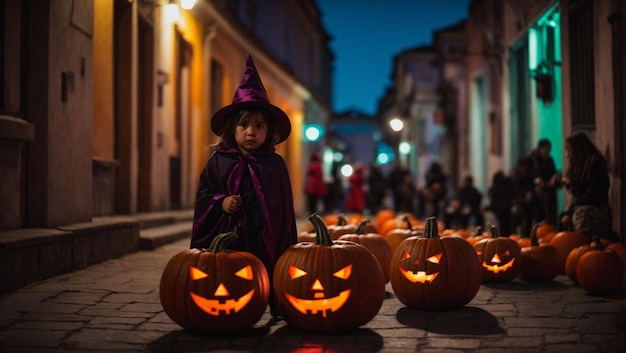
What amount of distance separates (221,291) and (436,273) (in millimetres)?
1912

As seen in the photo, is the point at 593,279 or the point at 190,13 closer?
the point at 593,279

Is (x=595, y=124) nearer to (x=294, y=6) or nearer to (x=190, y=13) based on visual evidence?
(x=190, y=13)

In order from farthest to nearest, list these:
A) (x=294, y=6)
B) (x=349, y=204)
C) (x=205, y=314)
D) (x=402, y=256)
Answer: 1. (x=294, y=6)
2. (x=349, y=204)
3. (x=402, y=256)
4. (x=205, y=314)

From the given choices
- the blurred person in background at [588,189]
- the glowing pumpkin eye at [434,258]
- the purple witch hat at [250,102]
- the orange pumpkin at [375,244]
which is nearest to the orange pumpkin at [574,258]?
the blurred person in background at [588,189]

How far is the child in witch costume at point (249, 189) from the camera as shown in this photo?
220 inches

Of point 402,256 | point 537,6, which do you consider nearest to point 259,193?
point 402,256

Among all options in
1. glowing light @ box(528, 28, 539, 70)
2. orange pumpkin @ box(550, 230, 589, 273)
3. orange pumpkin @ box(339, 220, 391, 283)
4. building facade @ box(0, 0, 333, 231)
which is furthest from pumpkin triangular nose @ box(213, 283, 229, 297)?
glowing light @ box(528, 28, 539, 70)

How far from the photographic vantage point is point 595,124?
Result: 10289mm

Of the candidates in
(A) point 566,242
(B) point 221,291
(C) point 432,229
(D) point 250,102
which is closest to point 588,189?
(A) point 566,242

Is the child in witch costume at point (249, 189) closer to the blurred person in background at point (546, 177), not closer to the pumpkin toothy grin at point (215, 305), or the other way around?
the pumpkin toothy grin at point (215, 305)

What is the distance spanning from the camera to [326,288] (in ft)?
16.5

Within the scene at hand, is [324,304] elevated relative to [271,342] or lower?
elevated

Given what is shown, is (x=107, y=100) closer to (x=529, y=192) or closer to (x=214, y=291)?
(x=529, y=192)

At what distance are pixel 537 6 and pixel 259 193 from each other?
10.1m
